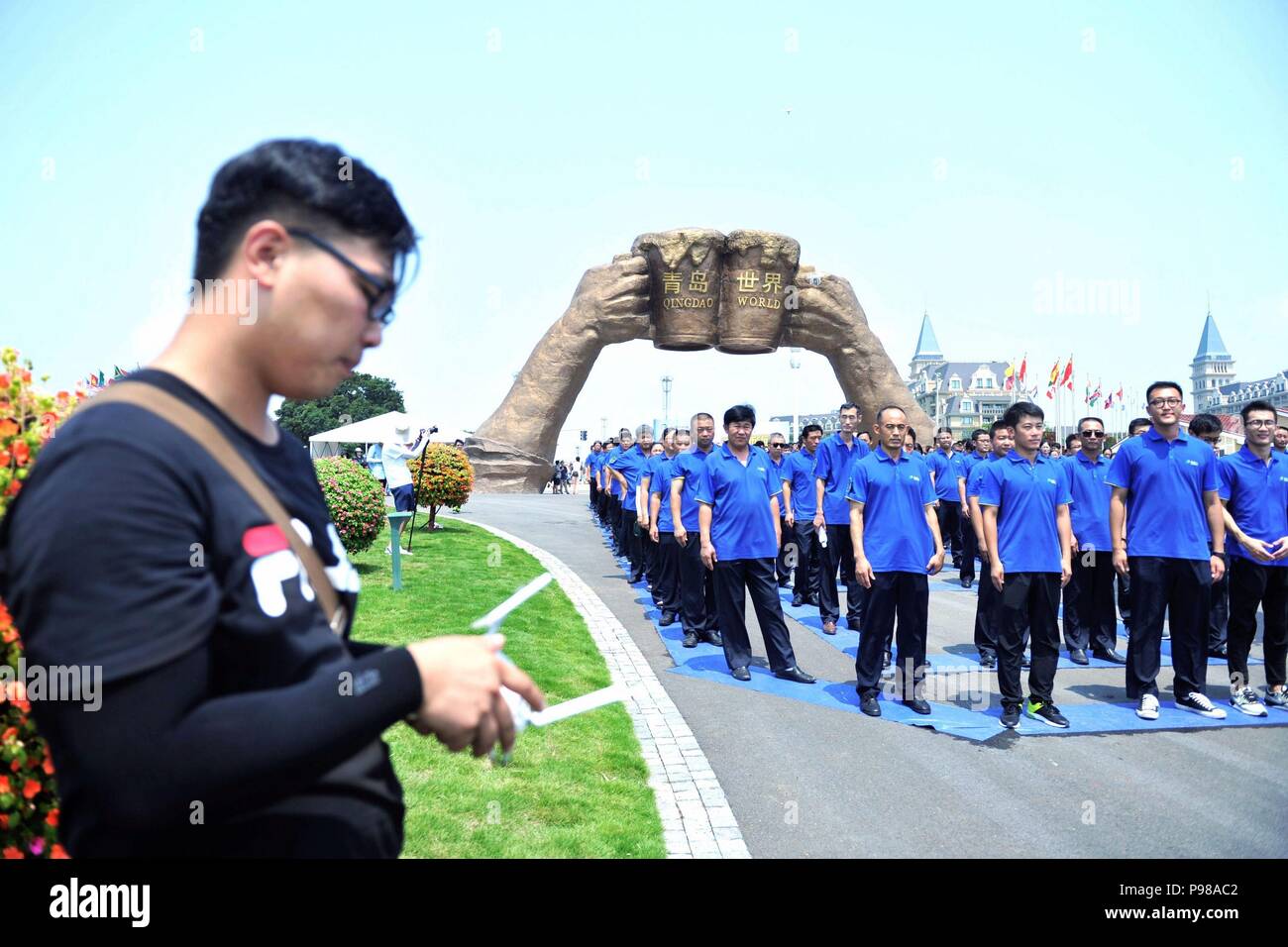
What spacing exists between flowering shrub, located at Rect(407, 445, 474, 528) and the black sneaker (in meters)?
12.5

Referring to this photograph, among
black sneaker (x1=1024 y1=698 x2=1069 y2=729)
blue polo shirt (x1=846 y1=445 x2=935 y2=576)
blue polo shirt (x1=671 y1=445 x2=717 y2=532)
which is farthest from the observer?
blue polo shirt (x1=671 y1=445 x2=717 y2=532)

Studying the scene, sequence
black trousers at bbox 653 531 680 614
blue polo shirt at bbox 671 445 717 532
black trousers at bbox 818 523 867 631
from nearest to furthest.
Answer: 1. blue polo shirt at bbox 671 445 717 532
2. black trousers at bbox 818 523 867 631
3. black trousers at bbox 653 531 680 614

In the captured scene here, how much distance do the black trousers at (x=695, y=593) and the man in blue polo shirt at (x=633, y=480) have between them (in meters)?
4.42

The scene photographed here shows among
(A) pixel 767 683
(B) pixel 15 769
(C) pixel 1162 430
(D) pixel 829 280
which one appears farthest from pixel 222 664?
(D) pixel 829 280

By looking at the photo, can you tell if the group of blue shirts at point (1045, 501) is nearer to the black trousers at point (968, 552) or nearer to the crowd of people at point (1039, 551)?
the crowd of people at point (1039, 551)

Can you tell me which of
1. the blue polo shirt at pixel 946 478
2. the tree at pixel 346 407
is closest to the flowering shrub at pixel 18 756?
the blue polo shirt at pixel 946 478

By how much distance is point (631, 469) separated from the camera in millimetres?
15039

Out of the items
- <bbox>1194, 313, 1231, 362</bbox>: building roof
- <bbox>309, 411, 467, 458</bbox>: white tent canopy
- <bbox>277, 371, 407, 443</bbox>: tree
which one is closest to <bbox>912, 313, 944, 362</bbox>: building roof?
<bbox>1194, 313, 1231, 362</bbox>: building roof

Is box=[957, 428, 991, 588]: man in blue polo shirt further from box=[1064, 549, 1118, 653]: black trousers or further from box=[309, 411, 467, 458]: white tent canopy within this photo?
box=[309, 411, 467, 458]: white tent canopy

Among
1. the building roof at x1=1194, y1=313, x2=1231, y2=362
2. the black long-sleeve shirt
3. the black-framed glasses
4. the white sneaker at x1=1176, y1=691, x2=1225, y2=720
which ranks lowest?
the white sneaker at x1=1176, y1=691, x2=1225, y2=720

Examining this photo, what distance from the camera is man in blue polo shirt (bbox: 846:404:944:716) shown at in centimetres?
695

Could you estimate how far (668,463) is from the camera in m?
11.1

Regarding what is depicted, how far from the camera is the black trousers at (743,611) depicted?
316 inches

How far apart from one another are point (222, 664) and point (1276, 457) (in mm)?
8699
